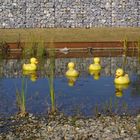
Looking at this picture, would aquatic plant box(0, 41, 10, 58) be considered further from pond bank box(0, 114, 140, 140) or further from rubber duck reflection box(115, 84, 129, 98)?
pond bank box(0, 114, 140, 140)

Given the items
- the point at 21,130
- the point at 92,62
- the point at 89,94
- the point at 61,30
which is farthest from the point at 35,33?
the point at 21,130

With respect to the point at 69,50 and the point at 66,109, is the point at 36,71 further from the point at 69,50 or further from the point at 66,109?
the point at 66,109

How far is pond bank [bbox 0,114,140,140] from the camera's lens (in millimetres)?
7945

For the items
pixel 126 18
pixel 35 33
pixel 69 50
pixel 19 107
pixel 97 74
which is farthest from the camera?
pixel 126 18

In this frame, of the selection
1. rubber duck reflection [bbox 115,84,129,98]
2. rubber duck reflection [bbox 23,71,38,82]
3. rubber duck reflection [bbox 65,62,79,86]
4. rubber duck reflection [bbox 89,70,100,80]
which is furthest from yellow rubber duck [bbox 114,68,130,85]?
rubber duck reflection [bbox 23,71,38,82]

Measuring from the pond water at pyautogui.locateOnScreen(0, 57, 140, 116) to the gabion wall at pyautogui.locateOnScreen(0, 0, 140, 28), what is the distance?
6647mm

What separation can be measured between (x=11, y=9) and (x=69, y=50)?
6.39 m

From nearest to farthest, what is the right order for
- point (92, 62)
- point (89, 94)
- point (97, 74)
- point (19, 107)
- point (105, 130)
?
point (105, 130) → point (19, 107) → point (89, 94) → point (97, 74) → point (92, 62)

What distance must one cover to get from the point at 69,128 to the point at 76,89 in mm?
3540

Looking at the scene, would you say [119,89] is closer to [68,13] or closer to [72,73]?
[72,73]

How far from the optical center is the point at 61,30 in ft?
68.5

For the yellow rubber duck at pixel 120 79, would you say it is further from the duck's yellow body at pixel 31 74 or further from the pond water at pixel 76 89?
the duck's yellow body at pixel 31 74

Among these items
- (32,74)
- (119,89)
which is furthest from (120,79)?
(32,74)

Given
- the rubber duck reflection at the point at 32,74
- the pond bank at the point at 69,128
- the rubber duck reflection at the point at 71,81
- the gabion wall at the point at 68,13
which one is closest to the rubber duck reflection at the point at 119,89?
the rubber duck reflection at the point at 71,81
